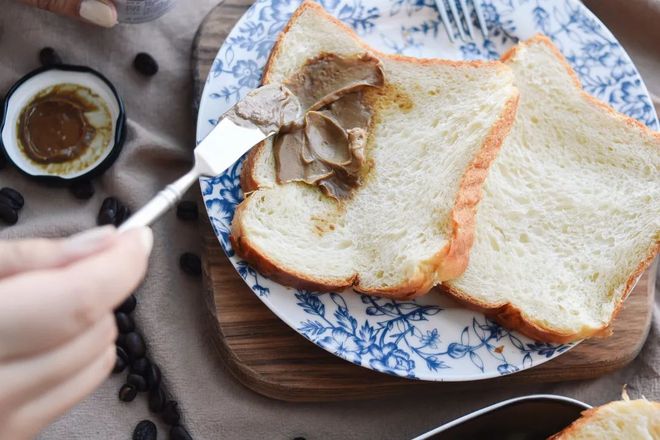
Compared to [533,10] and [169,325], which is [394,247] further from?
[533,10]

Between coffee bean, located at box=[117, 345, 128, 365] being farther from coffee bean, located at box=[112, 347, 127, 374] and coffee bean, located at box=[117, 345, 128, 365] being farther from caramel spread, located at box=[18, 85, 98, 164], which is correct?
caramel spread, located at box=[18, 85, 98, 164]

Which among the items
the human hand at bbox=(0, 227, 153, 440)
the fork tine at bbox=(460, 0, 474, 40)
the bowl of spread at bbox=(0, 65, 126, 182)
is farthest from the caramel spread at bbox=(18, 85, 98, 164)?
the fork tine at bbox=(460, 0, 474, 40)

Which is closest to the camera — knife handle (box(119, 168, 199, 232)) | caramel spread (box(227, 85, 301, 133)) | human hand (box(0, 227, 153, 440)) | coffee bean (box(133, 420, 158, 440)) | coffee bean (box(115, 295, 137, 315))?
human hand (box(0, 227, 153, 440))

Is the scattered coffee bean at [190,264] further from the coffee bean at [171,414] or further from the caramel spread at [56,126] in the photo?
the caramel spread at [56,126]

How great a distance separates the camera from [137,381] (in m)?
2.84

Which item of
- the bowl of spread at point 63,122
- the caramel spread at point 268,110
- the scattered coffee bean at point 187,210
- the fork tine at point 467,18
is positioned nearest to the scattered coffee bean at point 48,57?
the bowl of spread at point 63,122

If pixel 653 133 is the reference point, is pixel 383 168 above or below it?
below

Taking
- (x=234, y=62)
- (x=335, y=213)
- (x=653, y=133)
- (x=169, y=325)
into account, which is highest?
(x=653, y=133)

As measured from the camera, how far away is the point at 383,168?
2.86m

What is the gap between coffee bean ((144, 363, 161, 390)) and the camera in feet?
9.39

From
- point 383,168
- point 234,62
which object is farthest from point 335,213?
point 234,62

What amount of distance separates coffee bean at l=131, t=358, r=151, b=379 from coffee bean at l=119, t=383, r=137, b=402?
0.20 ft

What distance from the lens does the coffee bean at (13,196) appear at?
301 cm

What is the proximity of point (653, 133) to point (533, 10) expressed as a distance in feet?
2.57
